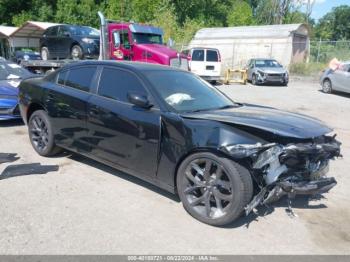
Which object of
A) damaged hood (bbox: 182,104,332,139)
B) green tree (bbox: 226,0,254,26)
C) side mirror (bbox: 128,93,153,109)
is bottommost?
damaged hood (bbox: 182,104,332,139)

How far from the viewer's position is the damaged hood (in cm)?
399

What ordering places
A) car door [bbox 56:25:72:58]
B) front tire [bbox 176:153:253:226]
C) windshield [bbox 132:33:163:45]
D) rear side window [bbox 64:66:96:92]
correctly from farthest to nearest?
1. windshield [bbox 132:33:163:45]
2. car door [bbox 56:25:72:58]
3. rear side window [bbox 64:66:96:92]
4. front tire [bbox 176:153:253:226]

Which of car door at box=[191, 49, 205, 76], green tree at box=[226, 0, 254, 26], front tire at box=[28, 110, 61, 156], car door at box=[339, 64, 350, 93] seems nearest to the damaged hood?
front tire at box=[28, 110, 61, 156]

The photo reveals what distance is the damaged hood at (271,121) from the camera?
3988 mm

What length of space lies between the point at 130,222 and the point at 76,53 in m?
12.1

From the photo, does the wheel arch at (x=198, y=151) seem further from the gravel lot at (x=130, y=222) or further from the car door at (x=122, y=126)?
→ the gravel lot at (x=130, y=222)

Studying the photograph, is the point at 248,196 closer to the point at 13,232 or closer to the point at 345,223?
the point at 345,223

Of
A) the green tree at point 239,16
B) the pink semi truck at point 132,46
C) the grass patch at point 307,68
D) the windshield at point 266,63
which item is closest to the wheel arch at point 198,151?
the pink semi truck at point 132,46

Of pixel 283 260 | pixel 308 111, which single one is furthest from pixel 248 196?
pixel 308 111

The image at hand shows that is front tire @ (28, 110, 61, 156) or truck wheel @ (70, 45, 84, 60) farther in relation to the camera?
truck wheel @ (70, 45, 84, 60)

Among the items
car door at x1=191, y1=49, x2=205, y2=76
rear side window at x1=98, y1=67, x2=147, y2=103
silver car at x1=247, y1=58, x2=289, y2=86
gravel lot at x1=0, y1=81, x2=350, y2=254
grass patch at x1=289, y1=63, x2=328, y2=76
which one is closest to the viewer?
gravel lot at x1=0, y1=81, x2=350, y2=254

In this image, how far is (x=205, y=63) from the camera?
69.4 feet

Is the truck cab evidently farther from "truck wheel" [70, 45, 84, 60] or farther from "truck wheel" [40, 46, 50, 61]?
"truck wheel" [40, 46, 50, 61]

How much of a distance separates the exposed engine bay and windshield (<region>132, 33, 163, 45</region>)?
12.3 meters
